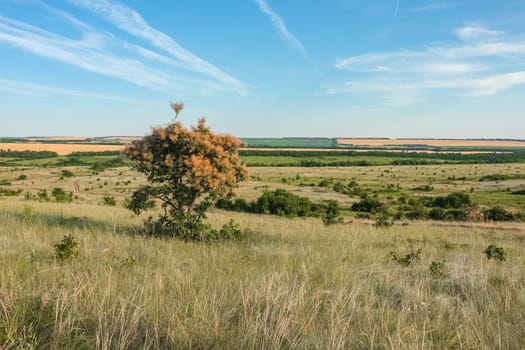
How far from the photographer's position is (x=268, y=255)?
→ 26.2 ft

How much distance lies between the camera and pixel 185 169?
44.1 feet

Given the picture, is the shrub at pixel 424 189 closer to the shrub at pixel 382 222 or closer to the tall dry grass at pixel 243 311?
the shrub at pixel 382 222

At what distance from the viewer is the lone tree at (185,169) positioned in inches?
510

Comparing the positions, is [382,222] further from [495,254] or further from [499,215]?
[499,215]

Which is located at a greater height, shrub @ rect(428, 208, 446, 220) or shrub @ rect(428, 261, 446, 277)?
shrub @ rect(428, 261, 446, 277)

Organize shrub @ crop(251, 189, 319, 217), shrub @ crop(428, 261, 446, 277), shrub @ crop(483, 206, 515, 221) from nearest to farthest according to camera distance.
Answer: shrub @ crop(428, 261, 446, 277), shrub @ crop(483, 206, 515, 221), shrub @ crop(251, 189, 319, 217)

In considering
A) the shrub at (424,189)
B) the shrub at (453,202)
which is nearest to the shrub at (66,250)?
the shrub at (453,202)

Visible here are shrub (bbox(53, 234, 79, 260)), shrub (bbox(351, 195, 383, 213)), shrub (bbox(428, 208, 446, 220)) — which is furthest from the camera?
shrub (bbox(351, 195, 383, 213))

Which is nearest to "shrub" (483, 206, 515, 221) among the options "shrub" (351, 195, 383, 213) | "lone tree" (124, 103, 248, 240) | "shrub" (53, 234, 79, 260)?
"shrub" (351, 195, 383, 213)

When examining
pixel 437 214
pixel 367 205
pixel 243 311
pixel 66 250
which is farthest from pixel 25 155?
pixel 243 311

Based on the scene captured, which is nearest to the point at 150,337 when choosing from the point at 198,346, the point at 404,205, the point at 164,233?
the point at 198,346

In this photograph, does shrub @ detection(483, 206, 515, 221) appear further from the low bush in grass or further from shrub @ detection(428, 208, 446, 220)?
the low bush in grass

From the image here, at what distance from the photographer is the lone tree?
12.9 m

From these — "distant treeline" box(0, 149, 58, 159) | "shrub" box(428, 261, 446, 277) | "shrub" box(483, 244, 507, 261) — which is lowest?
"distant treeline" box(0, 149, 58, 159)
